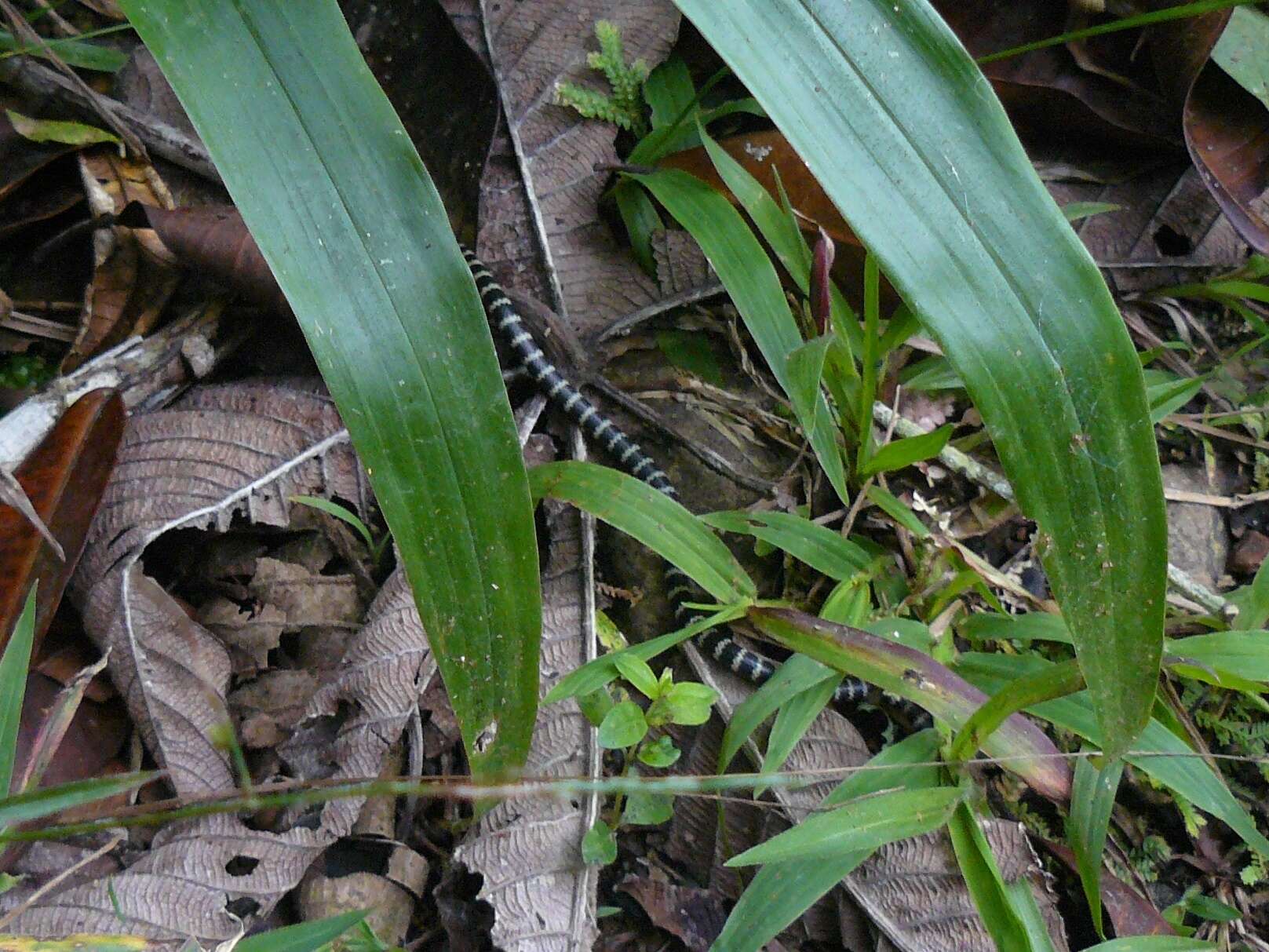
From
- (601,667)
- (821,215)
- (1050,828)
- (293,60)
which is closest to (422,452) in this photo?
(293,60)

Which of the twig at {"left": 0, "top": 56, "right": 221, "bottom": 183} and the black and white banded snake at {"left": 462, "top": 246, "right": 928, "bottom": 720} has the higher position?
the twig at {"left": 0, "top": 56, "right": 221, "bottom": 183}

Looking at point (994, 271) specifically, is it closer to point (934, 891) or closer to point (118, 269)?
point (934, 891)

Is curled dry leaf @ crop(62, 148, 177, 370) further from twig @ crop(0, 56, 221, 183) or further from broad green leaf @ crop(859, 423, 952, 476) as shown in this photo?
broad green leaf @ crop(859, 423, 952, 476)

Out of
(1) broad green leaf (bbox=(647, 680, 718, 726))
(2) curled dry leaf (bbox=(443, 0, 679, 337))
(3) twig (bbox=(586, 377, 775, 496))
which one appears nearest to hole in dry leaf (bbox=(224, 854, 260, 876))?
(1) broad green leaf (bbox=(647, 680, 718, 726))

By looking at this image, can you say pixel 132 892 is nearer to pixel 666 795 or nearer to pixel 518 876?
pixel 518 876

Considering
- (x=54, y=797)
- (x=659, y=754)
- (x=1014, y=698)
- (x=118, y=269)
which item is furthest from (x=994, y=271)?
(x=118, y=269)

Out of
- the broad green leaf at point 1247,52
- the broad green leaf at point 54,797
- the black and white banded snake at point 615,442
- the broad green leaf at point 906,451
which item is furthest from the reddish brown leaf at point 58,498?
the broad green leaf at point 1247,52
